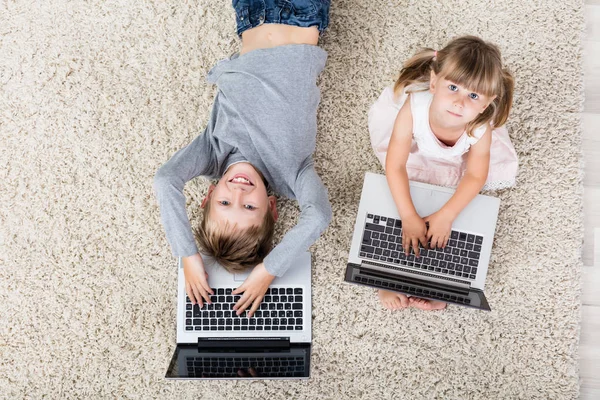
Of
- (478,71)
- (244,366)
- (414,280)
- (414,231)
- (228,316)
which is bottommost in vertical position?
(244,366)

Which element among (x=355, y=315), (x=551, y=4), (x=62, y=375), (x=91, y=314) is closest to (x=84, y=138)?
(x=91, y=314)

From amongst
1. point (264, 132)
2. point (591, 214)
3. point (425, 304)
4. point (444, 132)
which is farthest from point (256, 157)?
point (591, 214)

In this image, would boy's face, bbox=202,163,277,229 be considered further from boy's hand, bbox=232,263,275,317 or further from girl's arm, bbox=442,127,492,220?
girl's arm, bbox=442,127,492,220

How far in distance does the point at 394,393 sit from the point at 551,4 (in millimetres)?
1070

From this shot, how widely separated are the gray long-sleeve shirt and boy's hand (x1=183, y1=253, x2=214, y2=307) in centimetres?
2

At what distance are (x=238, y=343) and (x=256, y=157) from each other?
1.40ft

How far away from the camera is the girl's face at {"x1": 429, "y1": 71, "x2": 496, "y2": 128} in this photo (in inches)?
35.0

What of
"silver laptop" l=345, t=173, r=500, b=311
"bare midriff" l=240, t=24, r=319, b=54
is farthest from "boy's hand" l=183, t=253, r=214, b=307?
"bare midriff" l=240, t=24, r=319, b=54

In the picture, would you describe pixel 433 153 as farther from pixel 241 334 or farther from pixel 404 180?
pixel 241 334

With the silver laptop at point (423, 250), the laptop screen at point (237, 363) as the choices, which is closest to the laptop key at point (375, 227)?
the silver laptop at point (423, 250)

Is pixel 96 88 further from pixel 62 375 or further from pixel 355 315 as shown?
pixel 355 315

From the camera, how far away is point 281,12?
1.16m

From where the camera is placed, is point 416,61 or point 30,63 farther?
point 30,63

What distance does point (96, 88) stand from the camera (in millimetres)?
1257
